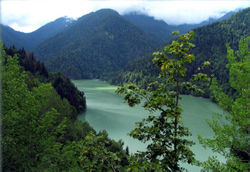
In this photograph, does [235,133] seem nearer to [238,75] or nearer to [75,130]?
[238,75]

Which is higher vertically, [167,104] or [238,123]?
[167,104]

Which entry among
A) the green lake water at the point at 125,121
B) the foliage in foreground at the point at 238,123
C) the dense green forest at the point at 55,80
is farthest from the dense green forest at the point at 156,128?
the dense green forest at the point at 55,80

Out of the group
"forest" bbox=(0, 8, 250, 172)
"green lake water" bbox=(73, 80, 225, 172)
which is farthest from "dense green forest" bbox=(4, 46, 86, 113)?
"forest" bbox=(0, 8, 250, 172)

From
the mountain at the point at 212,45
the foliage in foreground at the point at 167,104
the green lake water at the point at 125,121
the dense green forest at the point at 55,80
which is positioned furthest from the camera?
the mountain at the point at 212,45

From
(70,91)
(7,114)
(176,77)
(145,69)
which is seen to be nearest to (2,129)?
(7,114)

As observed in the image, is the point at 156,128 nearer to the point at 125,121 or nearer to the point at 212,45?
the point at 125,121

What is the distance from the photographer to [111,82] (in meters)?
166

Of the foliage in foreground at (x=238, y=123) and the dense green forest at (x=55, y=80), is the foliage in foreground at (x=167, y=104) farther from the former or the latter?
the dense green forest at (x=55, y=80)

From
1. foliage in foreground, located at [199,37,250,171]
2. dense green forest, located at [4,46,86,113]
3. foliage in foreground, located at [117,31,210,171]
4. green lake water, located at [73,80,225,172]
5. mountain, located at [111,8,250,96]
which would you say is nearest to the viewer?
foliage in foreground, located at [117,31,210,171]

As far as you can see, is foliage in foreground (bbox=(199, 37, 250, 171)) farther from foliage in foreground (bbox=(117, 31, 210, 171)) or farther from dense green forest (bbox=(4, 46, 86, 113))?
dense green forest (bbox=(4, 46, 86, 113))

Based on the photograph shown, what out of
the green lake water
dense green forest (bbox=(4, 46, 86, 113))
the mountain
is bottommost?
the green lake water

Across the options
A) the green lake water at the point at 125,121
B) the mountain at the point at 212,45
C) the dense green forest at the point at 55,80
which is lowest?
the green lake water at the point at 125,121

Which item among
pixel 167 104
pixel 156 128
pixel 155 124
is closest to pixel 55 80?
pixel 155 124

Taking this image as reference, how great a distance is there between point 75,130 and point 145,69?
12265cm
